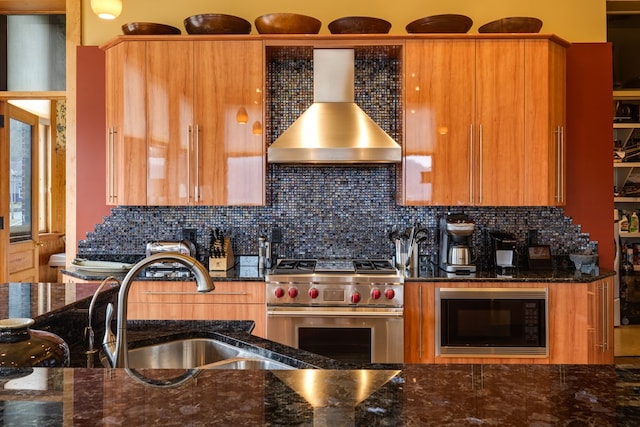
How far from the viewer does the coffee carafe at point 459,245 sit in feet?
11.1

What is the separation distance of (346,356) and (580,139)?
2.38m

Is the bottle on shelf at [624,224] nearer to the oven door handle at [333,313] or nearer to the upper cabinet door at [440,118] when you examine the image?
the upper cabinet door at [440,118]

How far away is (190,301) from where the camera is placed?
3273 millimetres

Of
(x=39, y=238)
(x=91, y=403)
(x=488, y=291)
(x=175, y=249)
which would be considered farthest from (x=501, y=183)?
(x=39, y=238)

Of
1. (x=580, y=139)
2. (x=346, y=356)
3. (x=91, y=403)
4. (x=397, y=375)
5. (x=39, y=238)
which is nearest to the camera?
(x=91, y=403)

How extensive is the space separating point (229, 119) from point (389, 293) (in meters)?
1.61

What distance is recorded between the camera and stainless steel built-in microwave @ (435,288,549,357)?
124 inches

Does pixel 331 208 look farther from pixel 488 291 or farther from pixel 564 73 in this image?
pixel 564 73

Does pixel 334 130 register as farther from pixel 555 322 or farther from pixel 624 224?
pixel 624 224

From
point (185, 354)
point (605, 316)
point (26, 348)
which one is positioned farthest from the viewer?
point (605, 316)

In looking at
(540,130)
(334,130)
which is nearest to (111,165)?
(334,130)

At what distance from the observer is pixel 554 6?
3867 millimetres

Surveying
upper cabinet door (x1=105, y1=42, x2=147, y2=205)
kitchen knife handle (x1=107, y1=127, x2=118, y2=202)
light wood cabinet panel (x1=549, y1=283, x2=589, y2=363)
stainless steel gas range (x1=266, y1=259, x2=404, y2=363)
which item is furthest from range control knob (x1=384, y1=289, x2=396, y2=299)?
kitchen knife handle (x1=107, y1=127, x2=118, y2=202)

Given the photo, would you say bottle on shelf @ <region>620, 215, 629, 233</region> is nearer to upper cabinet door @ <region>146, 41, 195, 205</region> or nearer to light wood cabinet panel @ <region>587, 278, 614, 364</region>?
light wood cabinet panel @ <region>587, 278, 614, 364</region>
